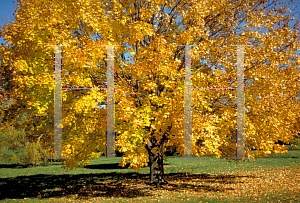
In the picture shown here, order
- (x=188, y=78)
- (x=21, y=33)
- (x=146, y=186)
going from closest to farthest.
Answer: (x=188, y=78)
(x=21, y=33)
(x=146, y=186)

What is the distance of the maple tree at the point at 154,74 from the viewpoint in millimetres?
7863

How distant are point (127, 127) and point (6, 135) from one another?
18414 millimetres

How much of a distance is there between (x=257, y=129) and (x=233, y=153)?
4.84 ft

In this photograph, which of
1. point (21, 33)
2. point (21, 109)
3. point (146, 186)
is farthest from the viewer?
point (146, 186)

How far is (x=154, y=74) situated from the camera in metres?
9.25

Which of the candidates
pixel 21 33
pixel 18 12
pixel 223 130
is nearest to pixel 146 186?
pixel 223 130

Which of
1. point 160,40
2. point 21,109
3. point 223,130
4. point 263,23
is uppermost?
point 263,23

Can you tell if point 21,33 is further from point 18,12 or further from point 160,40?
point 160,40

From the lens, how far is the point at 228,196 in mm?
9328

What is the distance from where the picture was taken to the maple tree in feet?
25.8

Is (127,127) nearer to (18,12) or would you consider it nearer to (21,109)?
(21,109)

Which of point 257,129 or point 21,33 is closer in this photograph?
point 257,129

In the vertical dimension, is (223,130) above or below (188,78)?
below

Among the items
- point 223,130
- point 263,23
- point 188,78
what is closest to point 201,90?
point 188,78
